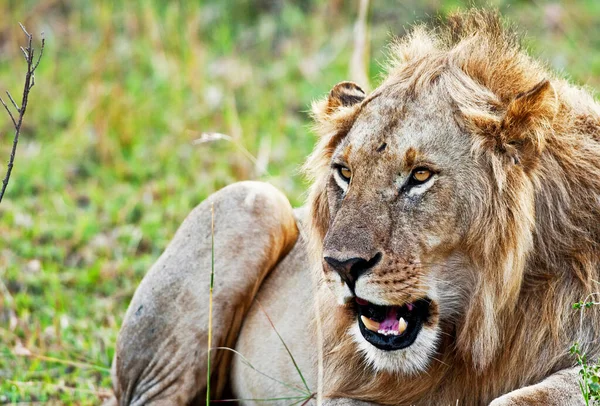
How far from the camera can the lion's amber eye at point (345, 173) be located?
339 cm

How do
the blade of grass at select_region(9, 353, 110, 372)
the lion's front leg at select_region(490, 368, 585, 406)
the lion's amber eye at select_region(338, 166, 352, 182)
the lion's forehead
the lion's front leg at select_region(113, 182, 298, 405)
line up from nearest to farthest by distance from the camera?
the lion's front leg at select_region(490, 368, 585, 406) → the lion's forehead → the lion's amber eye at select_region(338, 166, 352, 182) → the lion's front leg at select_region(113, 182, 298, 405) → the blade of grass at select_region(9, 353, 110, 372)

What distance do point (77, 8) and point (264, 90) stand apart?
248cm

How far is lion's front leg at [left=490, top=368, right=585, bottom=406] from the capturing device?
118 inches

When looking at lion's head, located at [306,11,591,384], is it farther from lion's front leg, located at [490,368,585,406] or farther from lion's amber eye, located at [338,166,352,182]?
lion's front leg, located at [490,368,585,406]

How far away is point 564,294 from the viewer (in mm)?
3225

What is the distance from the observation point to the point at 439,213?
3137mm

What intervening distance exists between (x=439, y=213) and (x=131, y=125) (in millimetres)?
4982

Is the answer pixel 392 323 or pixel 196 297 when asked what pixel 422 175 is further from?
pixel 196 297

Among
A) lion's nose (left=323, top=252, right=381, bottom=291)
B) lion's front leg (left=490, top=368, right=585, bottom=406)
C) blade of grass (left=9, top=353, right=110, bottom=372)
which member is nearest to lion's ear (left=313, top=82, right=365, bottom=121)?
lion's nose (left=323, top=252, right=381, bottom=291)

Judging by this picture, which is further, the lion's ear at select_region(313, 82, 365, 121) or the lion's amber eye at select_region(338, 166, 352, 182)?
the lion's ear at select_region(313, 82, 365, 121)

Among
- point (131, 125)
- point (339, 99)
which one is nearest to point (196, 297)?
point (339, 99)

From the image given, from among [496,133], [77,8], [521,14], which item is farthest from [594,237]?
[77,8]

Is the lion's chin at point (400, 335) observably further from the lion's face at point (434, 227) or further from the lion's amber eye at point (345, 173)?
the lion's amber eye at point (345, 173)

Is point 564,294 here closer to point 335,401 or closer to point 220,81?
point 335,401
